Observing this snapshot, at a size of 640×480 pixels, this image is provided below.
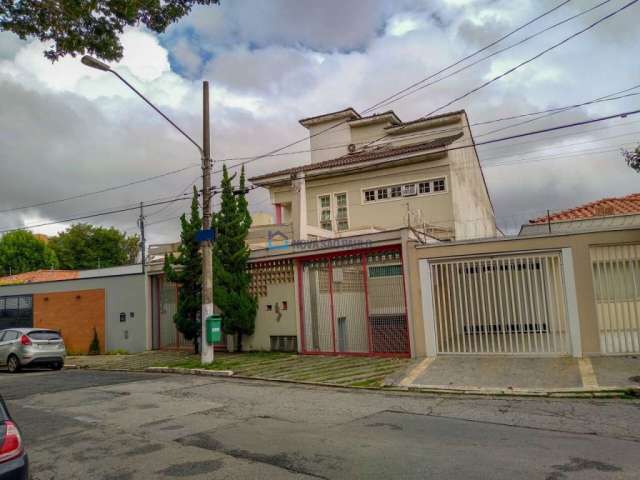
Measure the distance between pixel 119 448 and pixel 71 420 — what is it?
2.35 metres

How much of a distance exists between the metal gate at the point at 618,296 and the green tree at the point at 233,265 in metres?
9.76

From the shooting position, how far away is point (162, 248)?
2030cm

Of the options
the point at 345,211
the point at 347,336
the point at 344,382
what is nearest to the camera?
the point at 344,382

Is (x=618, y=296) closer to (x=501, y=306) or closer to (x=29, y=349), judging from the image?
(x=501, y=306)

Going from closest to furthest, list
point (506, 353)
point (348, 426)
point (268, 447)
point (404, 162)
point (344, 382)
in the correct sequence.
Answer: point (268, 447), point (348, 426), point (344, 382), point (506, 353), point (404, 162)

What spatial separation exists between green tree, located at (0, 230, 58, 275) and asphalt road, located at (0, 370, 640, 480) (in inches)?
1774

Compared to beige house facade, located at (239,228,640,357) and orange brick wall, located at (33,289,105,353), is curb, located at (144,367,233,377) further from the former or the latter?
orange brick wall, located at (33,289,105,353)

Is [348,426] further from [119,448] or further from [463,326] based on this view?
[463,326]

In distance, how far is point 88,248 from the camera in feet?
168

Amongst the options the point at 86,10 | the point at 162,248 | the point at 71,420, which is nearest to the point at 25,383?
the point at 71,420

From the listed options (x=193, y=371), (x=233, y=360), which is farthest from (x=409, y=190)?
(x=193, y=371)

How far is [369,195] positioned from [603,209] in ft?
31.2

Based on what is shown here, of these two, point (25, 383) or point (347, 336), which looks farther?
point (347, 336)

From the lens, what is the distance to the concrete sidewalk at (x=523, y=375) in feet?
30.4
